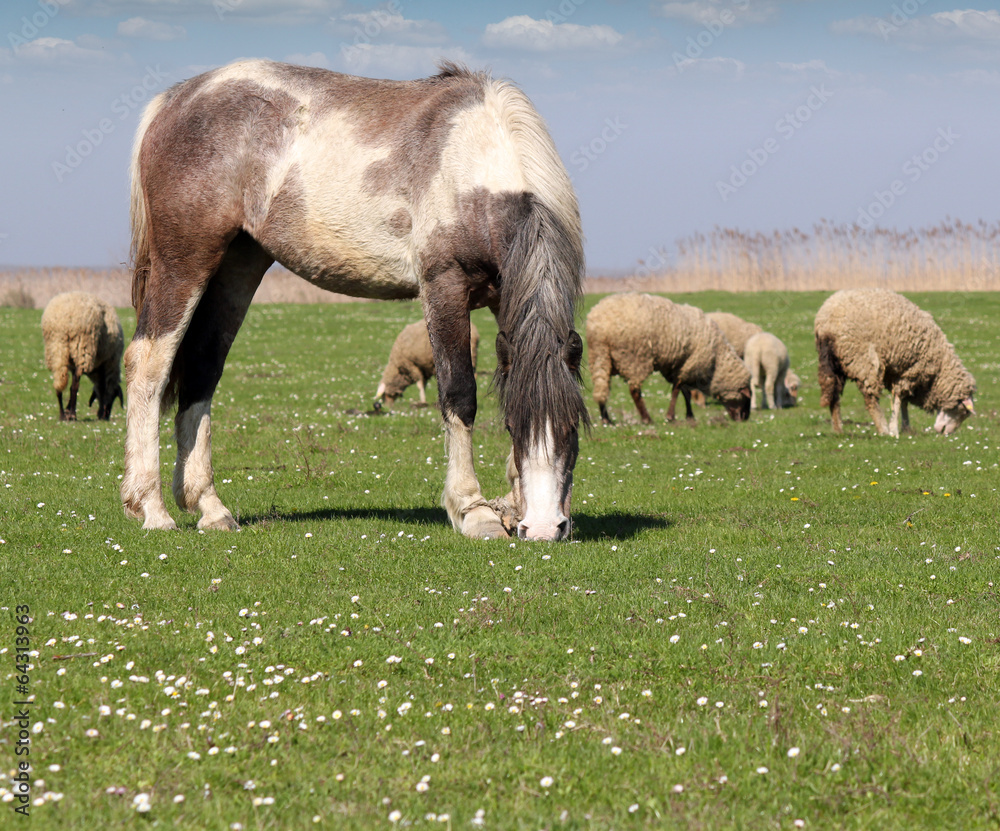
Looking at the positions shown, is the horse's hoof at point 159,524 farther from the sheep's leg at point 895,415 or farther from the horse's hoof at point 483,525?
the sheep's leg at point 895,415

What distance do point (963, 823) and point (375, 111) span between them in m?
6.64

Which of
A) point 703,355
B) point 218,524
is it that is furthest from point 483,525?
point 703,355

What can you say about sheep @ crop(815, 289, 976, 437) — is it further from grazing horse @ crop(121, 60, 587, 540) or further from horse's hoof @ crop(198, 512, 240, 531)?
horse's hoof @ crop(198, 512, 240, 531)

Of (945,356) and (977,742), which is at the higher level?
(945,356)

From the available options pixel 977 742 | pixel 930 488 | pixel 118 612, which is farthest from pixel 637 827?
pixel 930 488

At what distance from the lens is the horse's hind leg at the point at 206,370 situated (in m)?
8.84

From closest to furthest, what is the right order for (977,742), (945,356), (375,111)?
(977,742)
(375,111)
(945,356)

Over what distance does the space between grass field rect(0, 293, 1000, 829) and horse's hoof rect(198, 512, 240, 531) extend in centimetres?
26

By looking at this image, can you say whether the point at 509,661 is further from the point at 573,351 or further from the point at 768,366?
the point at 768,366

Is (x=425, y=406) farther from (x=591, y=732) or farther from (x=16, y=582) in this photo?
(x=591, y=732)

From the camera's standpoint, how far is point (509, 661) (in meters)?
5.39

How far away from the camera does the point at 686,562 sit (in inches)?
301

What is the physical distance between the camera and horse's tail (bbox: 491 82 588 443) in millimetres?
7332

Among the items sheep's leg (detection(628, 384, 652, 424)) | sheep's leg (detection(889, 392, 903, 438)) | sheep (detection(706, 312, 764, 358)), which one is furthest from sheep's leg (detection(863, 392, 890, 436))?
sheep (detection(706, 312, 764, 358))
